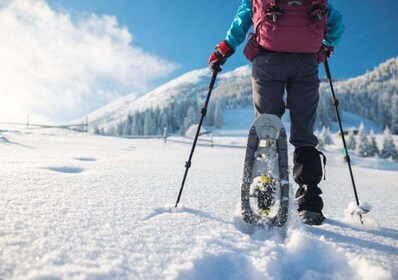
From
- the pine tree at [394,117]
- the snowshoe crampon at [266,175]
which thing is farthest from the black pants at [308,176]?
the pine tree at [394,117]

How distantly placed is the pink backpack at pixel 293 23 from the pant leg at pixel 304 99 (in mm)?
159

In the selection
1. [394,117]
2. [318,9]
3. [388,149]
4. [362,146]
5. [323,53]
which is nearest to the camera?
[318,9]

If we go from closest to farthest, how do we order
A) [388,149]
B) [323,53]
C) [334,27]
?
[334,27] → [323,53] → [388,149]

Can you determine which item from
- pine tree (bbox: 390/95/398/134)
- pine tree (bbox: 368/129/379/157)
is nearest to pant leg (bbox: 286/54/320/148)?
pine tree (bbox: 368/129/379/157)

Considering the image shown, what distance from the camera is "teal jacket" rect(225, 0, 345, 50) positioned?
248cm

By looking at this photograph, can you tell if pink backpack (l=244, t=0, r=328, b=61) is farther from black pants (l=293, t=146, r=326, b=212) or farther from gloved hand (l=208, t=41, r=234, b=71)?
black pants (l=293, t=146, r=326, b=212)

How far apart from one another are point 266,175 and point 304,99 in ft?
2.65

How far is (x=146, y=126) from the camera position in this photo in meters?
79.1

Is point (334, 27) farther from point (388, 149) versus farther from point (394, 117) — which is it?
point (394, 117)

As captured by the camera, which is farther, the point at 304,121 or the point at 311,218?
the point at 304,121

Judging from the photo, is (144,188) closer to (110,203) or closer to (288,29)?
(110,203)

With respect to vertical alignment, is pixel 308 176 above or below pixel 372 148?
above

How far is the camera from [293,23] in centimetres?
223

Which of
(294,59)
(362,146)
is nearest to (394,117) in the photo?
(362,146)
